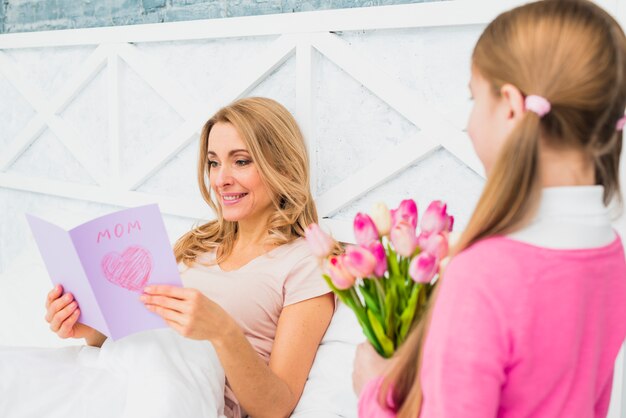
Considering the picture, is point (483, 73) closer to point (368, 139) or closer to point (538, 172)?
point (538, 172)

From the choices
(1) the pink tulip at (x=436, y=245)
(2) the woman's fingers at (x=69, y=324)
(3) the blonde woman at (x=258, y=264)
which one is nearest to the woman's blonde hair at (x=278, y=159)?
(3) the blonde woman at (x=258, y=264)

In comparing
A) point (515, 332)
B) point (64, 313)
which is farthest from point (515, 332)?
point (64, 313)

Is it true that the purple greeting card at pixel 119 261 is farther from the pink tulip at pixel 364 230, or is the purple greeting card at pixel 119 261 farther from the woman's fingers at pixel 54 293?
the pink tulip at pixel 364 230

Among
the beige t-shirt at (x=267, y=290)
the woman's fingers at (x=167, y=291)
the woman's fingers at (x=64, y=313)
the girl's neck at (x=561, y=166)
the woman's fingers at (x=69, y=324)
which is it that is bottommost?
the beige t-shirt at (x=267, y=290)

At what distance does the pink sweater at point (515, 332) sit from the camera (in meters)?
0.72

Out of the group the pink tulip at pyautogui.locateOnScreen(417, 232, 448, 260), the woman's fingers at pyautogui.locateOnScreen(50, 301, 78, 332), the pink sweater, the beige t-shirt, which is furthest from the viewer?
the beige t-shirt

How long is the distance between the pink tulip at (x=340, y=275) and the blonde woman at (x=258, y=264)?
47 centimetres

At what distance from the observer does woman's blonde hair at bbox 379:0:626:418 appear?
72 centimetres

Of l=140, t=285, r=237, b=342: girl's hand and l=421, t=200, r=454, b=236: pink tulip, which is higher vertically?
l=421, t=200, r=454, b=236: pink tulip

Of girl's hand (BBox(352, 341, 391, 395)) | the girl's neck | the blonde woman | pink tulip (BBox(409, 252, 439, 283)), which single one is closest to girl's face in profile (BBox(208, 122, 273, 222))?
the blonde woman

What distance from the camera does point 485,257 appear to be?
74 cm

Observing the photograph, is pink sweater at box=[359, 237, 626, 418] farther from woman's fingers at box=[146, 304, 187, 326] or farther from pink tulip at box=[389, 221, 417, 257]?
woman's fingers at box=[146, 304, 187, 326]

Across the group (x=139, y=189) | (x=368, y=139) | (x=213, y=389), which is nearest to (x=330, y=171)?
(x=368, y=139)

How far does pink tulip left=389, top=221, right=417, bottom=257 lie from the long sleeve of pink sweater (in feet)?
0.32
